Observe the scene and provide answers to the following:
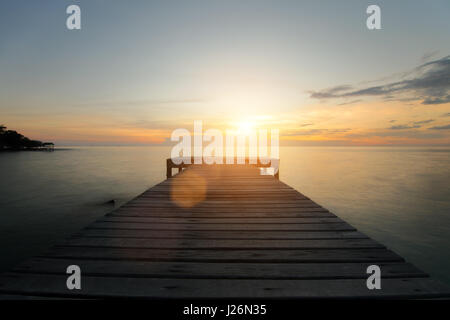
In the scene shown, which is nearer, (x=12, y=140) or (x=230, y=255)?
(x=230, y=255)

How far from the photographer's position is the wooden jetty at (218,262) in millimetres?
1906

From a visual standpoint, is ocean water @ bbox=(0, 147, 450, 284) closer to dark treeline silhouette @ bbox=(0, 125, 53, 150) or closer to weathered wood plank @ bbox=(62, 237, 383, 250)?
weathered wood plank @ bbox=(62, 237, 383, 250)

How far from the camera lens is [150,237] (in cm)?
311

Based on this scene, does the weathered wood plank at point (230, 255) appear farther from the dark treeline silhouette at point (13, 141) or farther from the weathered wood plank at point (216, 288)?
the dark treeline silhouette at point (13, 141)

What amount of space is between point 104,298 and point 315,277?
5.79 ft

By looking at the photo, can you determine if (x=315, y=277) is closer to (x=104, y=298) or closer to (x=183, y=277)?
(x=183, y=277)

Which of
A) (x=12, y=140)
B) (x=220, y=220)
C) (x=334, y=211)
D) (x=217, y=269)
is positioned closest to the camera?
(x=217, y=269)

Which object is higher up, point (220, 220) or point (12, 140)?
point (12, 140)

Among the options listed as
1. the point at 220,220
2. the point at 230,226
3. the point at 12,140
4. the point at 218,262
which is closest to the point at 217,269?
the point at 218,262

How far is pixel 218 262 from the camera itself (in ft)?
7.91

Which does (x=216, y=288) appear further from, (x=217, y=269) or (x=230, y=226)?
(x=230, y=226)

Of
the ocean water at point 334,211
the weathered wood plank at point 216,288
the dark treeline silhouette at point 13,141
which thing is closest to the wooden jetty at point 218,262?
the weathered wood plank at point 216,288
